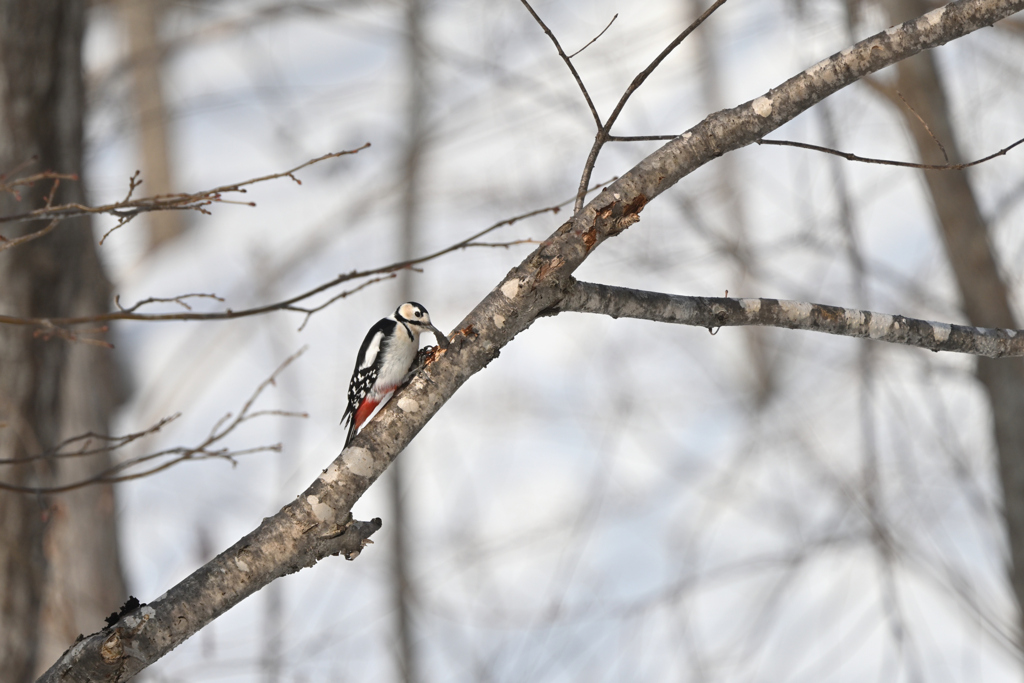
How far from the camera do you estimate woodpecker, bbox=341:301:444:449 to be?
1849mm

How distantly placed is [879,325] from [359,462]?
123 cm

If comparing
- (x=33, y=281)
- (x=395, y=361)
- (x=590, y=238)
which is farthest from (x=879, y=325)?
(x=33, y=281)

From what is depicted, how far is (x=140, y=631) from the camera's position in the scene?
141cm

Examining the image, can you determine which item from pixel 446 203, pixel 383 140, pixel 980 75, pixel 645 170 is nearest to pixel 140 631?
pixel 645 170

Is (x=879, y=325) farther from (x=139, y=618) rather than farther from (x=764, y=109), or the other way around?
(x=139, y=618)

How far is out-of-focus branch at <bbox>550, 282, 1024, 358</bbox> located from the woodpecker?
47 cm

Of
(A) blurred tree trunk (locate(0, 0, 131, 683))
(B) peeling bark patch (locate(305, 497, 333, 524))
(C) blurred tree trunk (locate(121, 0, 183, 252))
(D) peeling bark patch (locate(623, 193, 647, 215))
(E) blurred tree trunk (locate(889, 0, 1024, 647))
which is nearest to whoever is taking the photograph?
(B) peeling bark patch (locate(305, 497, 333, 524))

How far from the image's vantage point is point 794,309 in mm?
1825

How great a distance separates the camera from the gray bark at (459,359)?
56.2 inches

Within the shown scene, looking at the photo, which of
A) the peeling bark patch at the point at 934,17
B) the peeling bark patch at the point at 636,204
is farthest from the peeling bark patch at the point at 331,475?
the peeling bark patch at the point at 934,17

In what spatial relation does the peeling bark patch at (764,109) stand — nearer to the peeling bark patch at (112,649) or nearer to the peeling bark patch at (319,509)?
the peeling bark patch at (319,509)

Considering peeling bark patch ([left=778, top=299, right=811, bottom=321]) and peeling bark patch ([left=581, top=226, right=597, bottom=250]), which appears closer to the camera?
peeling bark patch ([left=581, top=226, right=597, bottom=250])

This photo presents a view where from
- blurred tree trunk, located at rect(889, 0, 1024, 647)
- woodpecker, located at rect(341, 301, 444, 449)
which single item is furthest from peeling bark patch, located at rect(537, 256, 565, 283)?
blurred tree trunk, located at rect(889, 0, 1024, 647)

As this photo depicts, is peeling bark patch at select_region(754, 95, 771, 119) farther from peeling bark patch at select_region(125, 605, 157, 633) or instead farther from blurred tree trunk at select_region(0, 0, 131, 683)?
blurred tree trunk at select_region(0, 0, 131, 683)
